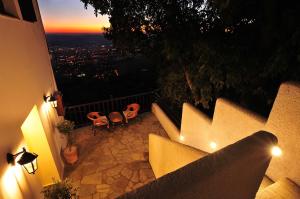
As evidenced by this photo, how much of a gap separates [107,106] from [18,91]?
19.8 ft

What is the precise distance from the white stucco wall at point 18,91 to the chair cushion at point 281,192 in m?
3.96

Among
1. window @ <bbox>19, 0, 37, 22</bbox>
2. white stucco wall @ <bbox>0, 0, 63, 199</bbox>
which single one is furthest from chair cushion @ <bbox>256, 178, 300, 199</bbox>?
window @ <bbox>19, 0, 37, 22</bbox>

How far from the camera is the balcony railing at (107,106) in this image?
9258 millimetres

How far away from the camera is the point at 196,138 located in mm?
6289

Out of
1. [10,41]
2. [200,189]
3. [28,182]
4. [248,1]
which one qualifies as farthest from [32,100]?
[248,1]

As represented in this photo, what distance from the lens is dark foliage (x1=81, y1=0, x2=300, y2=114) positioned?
4.40 m

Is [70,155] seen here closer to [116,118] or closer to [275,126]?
[116,118]

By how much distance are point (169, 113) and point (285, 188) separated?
606cm

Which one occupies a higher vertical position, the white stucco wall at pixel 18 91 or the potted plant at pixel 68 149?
the white stucco wall at pixel 18 91

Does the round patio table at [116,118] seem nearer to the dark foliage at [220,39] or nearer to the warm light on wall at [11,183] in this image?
the dark foliage at [220,39]

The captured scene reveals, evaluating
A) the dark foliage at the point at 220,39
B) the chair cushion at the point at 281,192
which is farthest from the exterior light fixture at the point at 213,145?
the chair cushion at the point at 281,192

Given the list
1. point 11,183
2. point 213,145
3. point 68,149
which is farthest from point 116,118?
point 11,183

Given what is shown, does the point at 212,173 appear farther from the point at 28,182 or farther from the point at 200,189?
the point at 28,182

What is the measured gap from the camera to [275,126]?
3.39m
